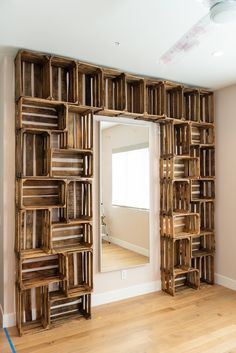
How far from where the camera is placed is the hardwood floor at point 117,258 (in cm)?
342

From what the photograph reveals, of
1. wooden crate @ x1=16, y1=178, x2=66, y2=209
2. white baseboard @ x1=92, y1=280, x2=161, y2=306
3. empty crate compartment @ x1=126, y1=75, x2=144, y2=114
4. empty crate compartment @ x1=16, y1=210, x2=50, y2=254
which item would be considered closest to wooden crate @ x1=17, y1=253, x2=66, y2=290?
empty crate compartment @ x1=16, y1=210, x2=50, y2=254

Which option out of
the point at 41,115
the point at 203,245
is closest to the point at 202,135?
the point at 203,245

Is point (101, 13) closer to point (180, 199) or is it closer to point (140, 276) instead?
point (180, 199)

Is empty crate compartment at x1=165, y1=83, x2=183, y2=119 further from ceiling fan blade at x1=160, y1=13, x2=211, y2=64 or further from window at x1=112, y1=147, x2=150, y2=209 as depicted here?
ceiling fan blade at x1=160, y1=13, x2=211, y2=64

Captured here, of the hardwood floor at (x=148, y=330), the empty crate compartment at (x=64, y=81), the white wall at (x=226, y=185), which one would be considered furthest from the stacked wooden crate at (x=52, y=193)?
the white wall at (x=226, y=185)

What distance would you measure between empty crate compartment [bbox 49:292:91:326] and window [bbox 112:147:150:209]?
44.6 inches

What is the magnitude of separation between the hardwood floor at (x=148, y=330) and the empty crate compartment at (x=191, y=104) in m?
2.31

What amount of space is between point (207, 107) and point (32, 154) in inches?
97.3

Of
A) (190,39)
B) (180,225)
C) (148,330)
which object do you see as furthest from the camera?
(180,225)

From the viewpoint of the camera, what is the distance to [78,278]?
320 cm

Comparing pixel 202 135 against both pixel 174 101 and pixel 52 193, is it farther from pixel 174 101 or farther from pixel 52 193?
pixel 52 193

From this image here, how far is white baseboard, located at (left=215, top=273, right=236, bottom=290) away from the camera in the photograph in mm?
3817

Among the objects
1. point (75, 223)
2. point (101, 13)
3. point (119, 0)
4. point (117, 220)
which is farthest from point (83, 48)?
point (117, 220)

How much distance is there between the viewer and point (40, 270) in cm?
299
